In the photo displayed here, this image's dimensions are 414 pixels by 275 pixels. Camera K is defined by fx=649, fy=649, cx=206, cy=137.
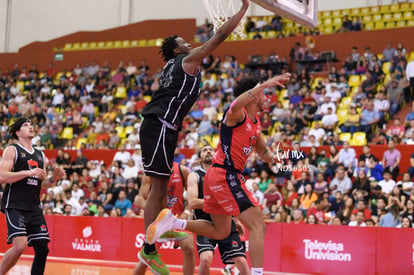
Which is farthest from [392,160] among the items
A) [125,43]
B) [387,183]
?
[125,43]

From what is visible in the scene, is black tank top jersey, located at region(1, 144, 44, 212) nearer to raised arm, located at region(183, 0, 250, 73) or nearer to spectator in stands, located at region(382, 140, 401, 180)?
raised arm, located at region(183, 0, 250, 73)

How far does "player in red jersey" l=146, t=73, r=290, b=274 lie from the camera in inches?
287

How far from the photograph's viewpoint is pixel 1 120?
26.3m

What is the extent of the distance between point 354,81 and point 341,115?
196 centimetres

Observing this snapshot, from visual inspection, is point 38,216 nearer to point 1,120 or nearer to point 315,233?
point 315,233

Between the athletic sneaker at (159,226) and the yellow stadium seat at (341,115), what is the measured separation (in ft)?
42.3

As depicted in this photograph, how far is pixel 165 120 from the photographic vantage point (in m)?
6.70

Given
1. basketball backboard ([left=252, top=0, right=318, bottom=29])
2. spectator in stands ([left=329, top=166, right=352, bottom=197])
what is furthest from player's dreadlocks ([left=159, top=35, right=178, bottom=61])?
spectator in stands ([left=329, top=166, right=352, bottom=197])

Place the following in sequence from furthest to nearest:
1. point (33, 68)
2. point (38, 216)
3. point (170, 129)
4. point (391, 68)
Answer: point (33, 68) → point (391, 68) → point (38, 216) → point (170, 129)

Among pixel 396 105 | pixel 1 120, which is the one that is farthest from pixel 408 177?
pixel 1 120

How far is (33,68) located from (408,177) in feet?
64.2

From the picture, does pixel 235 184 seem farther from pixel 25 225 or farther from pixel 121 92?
pixel 121 92

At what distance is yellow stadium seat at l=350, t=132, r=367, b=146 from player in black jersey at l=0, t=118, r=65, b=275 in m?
10.9

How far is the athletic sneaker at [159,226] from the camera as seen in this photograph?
6.59 m
